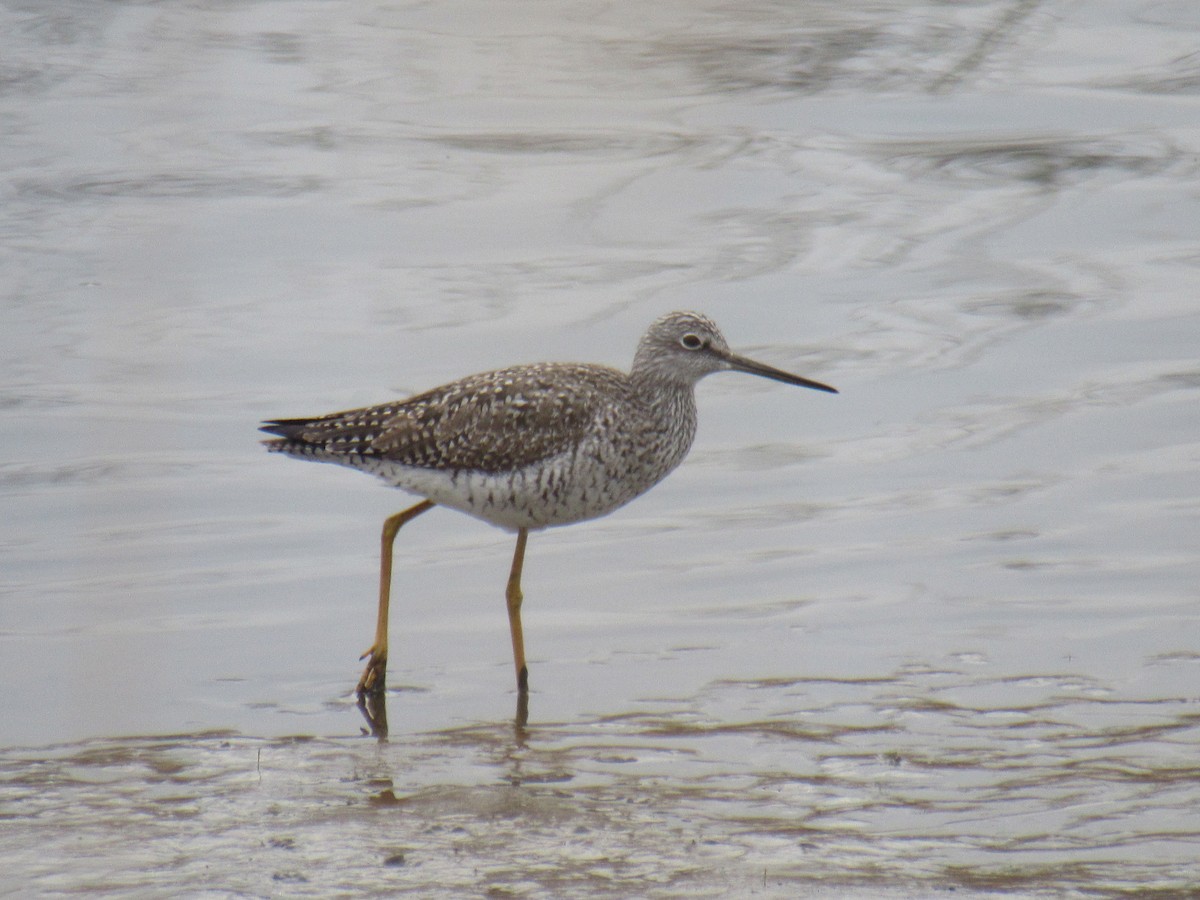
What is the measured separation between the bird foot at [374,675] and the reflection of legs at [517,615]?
1.68 ft

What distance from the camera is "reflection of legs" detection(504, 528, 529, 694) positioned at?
7328 mm

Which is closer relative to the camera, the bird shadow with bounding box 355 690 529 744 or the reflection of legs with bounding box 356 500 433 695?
the bird shadow with bounding box 355 690 529 744

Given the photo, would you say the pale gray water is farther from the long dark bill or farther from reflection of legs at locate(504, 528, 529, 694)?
the long dark bill

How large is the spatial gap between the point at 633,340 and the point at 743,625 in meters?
3.55

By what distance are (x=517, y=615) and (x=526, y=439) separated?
706 millimetres

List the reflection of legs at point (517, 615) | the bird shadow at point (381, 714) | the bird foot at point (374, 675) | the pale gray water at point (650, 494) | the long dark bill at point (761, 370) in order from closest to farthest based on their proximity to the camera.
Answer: the pale gray water at point (650, 494) < the bird shadow at point (381, 714) < the bird foot at point (374, 675) < the reflection of legs at point (517, 615) < the long dark bill at point (761, 370)

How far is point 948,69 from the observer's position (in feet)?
Answer: 54.1

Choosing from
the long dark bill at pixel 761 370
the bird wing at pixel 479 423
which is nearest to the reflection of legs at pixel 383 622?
the bird wing at pixel 479 423

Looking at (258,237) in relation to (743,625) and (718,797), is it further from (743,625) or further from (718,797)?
(718,797)

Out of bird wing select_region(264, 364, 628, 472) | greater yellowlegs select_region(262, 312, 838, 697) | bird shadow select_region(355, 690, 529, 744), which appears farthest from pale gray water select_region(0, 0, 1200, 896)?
bird wing select_region(264, 364, 628, 472)

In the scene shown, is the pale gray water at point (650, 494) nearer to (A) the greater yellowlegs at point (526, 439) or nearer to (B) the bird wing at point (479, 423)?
(A) the greater yellowlegs at point (526, 439)

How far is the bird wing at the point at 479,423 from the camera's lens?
7590 millimetres

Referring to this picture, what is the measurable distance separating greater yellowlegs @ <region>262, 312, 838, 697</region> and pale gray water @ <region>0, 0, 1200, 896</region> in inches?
21.8

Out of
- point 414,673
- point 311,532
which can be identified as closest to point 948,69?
point 311,532
